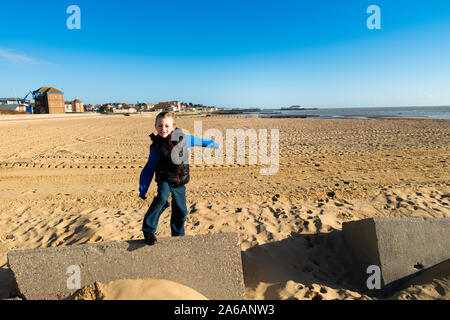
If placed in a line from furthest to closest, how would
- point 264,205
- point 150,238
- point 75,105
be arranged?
point 75,105 → point 264,205 → point 150,238

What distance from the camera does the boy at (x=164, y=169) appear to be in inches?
107

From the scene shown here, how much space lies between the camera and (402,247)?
3016 millimetres

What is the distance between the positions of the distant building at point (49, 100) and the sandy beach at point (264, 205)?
234 ft

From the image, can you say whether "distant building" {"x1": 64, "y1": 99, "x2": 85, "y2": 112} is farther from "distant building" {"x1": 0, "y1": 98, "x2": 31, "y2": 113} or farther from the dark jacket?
the dark jacket

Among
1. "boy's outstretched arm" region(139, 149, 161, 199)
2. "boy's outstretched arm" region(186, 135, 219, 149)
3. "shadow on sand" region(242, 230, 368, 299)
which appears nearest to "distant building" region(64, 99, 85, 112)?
"boy's outstretched arm" region(186, 135, 219, 149)

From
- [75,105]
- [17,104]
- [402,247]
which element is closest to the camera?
[402,247]

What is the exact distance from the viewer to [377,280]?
2939mm

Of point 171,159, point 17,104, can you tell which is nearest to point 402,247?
point 171,159

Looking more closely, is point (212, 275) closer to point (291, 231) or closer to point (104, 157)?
point (291, 231)

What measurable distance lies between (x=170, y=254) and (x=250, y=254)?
1328 mm

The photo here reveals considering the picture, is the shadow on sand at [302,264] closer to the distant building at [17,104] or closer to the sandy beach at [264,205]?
the sandy beach at [264,205]

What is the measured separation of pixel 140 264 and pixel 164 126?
1602mm

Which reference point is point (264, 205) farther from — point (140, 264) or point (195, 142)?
point (140, 264)

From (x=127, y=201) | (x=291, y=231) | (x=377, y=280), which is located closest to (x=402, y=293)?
(x=377, y=280)
